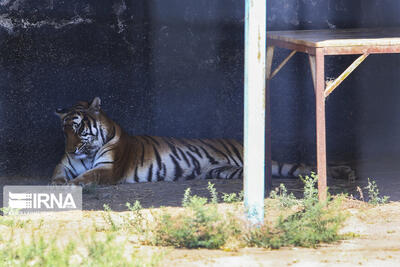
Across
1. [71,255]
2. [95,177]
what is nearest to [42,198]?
[95,177]

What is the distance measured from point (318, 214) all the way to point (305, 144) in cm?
336

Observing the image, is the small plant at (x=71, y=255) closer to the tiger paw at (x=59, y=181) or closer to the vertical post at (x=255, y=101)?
the vertical post at (x=255, y=101)

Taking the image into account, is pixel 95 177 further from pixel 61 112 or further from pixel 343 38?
pixel 343 38

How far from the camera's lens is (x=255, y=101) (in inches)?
188

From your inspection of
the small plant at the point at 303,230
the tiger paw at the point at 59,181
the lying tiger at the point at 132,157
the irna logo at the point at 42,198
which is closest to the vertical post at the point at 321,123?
the small plant at the point at 303,230

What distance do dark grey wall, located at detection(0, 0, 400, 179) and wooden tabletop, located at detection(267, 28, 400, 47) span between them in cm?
136

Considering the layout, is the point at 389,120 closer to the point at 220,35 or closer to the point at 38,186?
the point at 220,35

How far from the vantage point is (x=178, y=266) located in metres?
4.12

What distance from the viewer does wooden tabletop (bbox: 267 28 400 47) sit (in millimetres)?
5336

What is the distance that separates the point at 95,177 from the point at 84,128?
23.6 inches

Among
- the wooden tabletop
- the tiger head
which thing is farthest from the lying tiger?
the wooden tabletop

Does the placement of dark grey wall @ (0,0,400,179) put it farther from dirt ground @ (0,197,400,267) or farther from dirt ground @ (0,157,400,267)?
dirt ground @ (0,197,400,267)

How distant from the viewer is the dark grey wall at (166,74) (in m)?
7.45

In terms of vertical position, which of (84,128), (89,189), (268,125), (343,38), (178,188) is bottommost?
(178,188)
